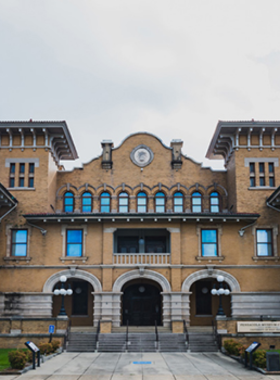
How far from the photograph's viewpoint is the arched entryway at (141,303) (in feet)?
109

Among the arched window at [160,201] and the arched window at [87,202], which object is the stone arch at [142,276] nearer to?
the arched window at [160,201]

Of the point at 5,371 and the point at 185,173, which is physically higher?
the point at 185,173

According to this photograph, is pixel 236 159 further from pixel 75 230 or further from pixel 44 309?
pixel 44 309

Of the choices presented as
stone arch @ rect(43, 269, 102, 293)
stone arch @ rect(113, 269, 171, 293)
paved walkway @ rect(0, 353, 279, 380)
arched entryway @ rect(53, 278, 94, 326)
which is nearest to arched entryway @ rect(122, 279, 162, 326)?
arched entryway @ rect(53, 278, 94, 326)

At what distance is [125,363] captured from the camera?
22.1 metres

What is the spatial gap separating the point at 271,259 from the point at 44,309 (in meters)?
15.1

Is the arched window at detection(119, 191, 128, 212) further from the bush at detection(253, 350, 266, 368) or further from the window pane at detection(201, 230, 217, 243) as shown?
the bush at detection(253, 350, 266, 368)

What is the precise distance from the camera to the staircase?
2634 centimetres

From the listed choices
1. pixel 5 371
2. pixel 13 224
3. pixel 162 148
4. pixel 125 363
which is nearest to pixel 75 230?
pixel 13 224

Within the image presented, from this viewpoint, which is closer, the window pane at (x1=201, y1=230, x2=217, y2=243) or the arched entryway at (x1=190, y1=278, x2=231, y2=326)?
the window pane at (x1=201, y1=230, x2=217, y2=243)

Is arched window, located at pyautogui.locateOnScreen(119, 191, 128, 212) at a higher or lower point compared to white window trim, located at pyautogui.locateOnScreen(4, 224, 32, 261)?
higher

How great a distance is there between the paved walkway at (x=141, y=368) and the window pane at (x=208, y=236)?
→ 27.6 ft

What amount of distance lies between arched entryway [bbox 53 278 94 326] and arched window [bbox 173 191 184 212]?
844cm

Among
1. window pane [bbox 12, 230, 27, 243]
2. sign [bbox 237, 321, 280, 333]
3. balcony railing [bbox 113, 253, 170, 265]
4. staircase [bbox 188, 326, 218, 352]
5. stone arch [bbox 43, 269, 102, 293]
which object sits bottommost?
staircase [bbox 188, 326, 218, 352]
